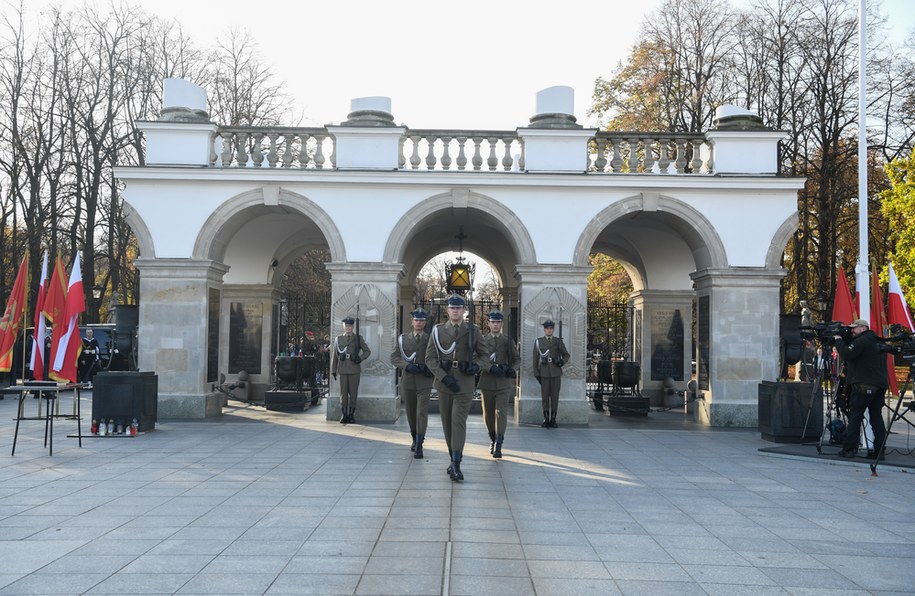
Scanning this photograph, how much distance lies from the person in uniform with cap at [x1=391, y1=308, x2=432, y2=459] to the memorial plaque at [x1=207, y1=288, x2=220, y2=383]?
548 centimetres

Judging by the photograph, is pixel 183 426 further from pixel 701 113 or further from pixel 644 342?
pixel 701 113

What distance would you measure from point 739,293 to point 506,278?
7.23 m

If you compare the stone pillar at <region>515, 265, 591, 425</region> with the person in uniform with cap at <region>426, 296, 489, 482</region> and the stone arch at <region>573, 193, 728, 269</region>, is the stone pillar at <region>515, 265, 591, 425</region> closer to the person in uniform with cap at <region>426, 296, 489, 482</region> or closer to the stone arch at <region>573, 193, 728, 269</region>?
the stone arch at <region>573, 193, 728, 269</region>

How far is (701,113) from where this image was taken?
27094mm

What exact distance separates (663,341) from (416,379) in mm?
9680

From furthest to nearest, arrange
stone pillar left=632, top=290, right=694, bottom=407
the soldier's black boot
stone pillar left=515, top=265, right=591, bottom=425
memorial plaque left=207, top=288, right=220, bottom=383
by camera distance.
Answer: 1. stone pillar left=632, top=290, right=694, bottom=407
2. memorial plaque left=207, top=288, right=220, bottom=383
3. stone pillar left=515, top=265, right=591, bottom=425
4. the soldier's black boot

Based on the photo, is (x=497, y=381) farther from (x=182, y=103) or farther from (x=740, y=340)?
(x=182, y=103)

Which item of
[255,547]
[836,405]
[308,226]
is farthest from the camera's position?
[308,226]

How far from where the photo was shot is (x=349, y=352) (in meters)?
14.2

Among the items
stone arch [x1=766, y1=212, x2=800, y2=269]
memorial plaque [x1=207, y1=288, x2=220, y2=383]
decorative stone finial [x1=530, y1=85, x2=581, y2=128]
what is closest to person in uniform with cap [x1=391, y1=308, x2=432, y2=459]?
memorial plaque [x1=207, y1=288, x2=220, y2=383]

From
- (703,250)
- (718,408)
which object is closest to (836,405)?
(718,408)

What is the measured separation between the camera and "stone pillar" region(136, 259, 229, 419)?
1474cm

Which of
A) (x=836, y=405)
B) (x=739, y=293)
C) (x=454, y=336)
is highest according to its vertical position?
(x=739, y=293)

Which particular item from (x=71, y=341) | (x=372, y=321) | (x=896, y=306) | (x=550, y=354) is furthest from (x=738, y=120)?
(x=71, y=341)
